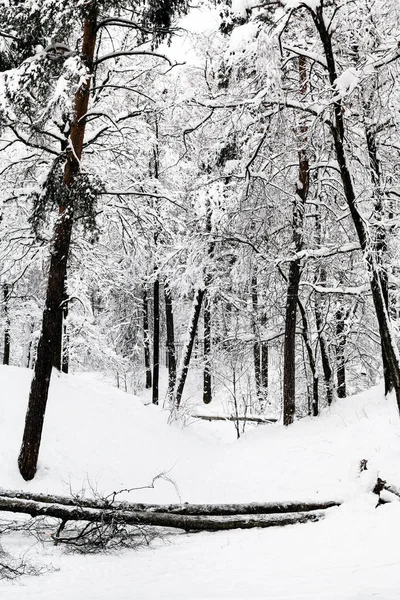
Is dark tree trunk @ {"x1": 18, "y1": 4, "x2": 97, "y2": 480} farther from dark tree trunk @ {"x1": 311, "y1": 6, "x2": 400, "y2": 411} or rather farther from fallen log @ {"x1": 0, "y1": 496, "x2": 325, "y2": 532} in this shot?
dark tree trunk @ {"x1": 311, "y1": 6, "x2": 400, "y2": 411}

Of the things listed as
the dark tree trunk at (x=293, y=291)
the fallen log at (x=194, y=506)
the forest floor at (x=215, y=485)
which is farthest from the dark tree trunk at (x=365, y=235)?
the dark tree trunk at (x=293, y=291)

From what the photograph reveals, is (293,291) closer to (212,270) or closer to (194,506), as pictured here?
(212,270)

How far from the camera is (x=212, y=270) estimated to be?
15.3 metres

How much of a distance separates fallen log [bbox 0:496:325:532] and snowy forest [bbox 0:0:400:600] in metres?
0.03

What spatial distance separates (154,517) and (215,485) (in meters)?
3.84

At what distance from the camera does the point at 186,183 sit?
19.4 meters

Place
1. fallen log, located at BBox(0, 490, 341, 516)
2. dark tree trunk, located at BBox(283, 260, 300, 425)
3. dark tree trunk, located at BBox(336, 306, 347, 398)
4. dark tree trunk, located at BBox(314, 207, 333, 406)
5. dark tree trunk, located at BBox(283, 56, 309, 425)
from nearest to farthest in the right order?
fallen log, located at BBox(0, 490, 341, 516) → dark tree trunk, located at BBox(283, 56, 309, 425) → dark tree trunk, located at BBox(283, 260, 300, 425) → dark tree trunk, located at BBox(314, 207, 333, 406) → dark tree trunk, located at BBox(336, 306, 347, 398)

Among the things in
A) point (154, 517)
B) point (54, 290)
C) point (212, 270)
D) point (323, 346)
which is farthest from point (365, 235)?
point (212, 270)

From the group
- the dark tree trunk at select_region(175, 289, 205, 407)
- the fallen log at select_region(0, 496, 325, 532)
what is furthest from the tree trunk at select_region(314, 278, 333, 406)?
the fallen log at select_region(0, 496, 325, 532)

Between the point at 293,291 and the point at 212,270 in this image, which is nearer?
the point at 293,291

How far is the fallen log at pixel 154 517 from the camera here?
19.4 feet

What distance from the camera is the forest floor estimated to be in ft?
13.4

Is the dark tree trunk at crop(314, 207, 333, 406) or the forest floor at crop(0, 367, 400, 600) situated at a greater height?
the dark tree trunk at crop(314, 207, 333, 406)

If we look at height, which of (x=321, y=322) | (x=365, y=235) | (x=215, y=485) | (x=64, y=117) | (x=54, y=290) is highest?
(x=64, y=117)
